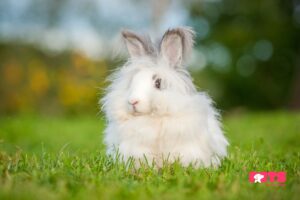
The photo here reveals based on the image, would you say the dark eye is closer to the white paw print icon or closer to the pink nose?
the pink nose

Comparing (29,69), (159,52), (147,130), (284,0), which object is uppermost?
(284,0)

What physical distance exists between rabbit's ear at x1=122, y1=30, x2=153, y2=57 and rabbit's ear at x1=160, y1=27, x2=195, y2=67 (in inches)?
7.2

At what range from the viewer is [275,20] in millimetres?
19578

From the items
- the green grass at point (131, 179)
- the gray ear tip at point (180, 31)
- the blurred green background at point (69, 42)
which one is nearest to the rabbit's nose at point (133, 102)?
the green grass at point (131, 179)

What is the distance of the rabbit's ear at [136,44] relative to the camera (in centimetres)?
449

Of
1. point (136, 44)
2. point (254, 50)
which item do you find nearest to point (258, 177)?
point (136, 44)

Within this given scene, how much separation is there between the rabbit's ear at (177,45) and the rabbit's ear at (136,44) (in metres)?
0.18

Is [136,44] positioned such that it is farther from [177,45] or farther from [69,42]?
[69,42]

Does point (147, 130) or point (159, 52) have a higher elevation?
point (159, 52)

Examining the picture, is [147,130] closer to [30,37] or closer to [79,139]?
[79,139]

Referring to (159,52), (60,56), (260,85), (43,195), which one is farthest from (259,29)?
(43,195)

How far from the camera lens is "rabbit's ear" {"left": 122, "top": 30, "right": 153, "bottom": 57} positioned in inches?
177

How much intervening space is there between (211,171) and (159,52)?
1.16m

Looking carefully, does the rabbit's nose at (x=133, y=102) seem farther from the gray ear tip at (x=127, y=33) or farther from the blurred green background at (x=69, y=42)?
the blurred green background at (x=69, y=42)
